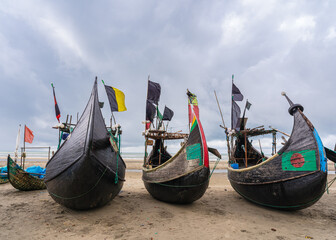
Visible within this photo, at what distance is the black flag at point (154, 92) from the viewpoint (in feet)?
35.7

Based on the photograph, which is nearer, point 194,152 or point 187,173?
point 187,173

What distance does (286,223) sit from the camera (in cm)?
552

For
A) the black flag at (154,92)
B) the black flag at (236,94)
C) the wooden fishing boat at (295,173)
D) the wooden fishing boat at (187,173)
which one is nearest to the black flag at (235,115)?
the black flag at (236,94)

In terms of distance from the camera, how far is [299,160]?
5.79 metres

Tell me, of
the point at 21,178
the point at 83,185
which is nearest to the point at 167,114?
the point at 83,185

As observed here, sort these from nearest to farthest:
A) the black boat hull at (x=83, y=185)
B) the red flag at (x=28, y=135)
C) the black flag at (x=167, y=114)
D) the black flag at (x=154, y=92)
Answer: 1. the black boat hull at (x=83, y=185)
2. the black flag at (x=154, y=92)
3. the black flag at (x=167, y=114)
4. the red flag at (x=28, y=135)

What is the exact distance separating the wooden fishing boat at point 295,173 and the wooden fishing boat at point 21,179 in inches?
399

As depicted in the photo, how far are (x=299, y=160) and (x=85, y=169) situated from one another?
6.68m

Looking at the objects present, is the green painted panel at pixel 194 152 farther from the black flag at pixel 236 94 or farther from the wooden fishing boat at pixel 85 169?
the black flag at pixel 236 94

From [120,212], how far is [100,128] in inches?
112

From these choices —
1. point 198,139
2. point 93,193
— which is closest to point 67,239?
point 93,193

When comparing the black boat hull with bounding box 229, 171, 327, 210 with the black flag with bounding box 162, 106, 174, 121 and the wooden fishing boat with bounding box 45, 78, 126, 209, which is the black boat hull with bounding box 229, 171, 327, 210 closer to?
the wooden fishing boat with bounding box 45, 78, 126, 209

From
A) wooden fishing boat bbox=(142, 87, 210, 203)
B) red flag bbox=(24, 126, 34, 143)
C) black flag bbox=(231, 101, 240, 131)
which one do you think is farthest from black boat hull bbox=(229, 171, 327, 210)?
red flag bbox=(24, 126, 34, 143)

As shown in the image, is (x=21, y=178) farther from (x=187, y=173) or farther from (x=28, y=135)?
(x=187, y=173)
